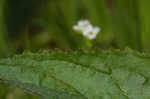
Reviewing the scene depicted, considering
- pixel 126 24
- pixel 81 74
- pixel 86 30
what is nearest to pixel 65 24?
pixel 86 30

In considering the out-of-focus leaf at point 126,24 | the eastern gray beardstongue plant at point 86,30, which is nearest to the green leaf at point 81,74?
the eastern gray beardstongue plant at point 86,30

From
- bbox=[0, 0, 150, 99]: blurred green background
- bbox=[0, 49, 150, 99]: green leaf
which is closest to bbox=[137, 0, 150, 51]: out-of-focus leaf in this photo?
bbox=[0, 0, 150, 99]: blurred green background

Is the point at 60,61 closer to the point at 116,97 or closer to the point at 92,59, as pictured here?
the point at 92,59

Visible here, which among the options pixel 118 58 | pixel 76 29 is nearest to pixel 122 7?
pixel 76 29

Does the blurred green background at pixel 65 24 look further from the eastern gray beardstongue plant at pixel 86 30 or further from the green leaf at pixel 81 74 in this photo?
the green leaf at pixel 81 74

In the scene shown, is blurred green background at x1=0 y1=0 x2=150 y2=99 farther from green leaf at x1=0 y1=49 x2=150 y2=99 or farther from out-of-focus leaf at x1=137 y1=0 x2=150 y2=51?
green leaf at x1=0 y1=49 x2=150 y2=99

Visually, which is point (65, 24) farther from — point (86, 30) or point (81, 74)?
point (81, 74)
